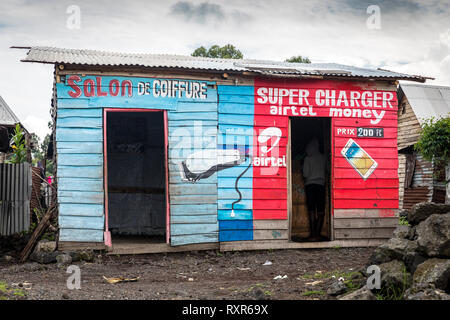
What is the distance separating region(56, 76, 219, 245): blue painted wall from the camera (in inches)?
318

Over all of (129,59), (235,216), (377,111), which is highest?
(129,59)

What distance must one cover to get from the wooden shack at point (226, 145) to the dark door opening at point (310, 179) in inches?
5.4

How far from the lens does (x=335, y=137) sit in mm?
9242

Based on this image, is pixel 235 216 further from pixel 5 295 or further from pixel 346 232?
pixel 5 295

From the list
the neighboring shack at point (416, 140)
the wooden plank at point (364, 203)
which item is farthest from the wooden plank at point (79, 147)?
the neighboring shack at point (416, 140)

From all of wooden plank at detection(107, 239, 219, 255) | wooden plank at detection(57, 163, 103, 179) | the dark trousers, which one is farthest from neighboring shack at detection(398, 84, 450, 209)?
wooden plank at detection(57, 163, 103, 179)

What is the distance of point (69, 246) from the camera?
8.02 metres

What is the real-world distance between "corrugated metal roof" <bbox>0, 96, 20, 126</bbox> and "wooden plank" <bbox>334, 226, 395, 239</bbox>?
11423mm

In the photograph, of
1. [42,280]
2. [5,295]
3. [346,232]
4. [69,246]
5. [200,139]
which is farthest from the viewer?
[346,232]

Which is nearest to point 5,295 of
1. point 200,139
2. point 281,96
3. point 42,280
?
point 42,280

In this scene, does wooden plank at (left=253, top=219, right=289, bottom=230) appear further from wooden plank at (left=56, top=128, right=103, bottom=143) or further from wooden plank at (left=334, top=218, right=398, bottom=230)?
wooden plank at (left=56, top=128, right=103, bottom=143)

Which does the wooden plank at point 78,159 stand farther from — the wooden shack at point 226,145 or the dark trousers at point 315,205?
the dark trousers at point 315,205

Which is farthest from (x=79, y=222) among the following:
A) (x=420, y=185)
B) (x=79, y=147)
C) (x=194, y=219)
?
(x=420, y=185)

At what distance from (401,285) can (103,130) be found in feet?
18.7
